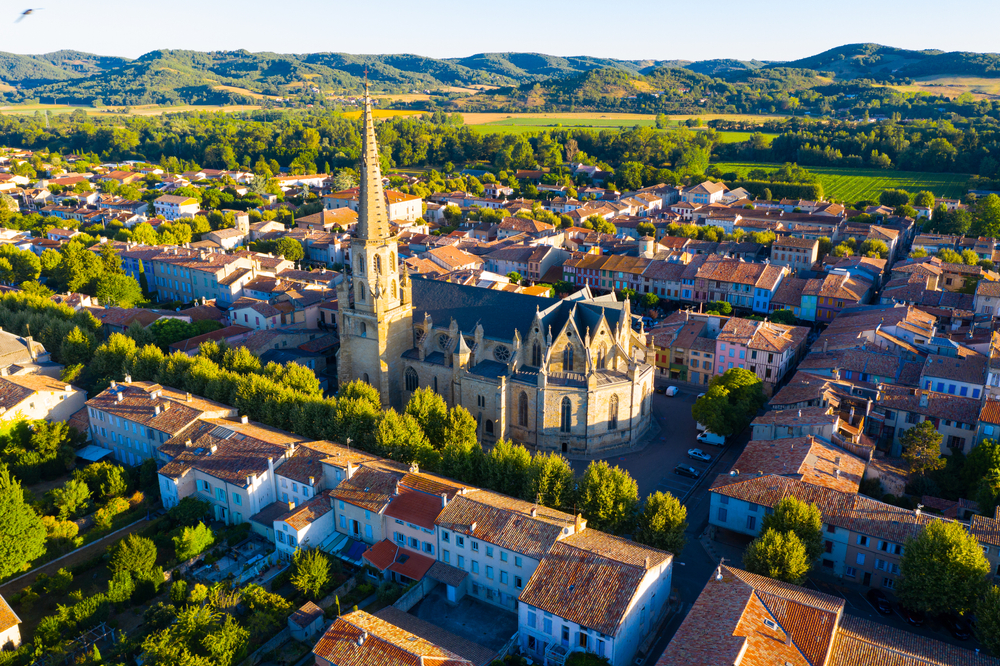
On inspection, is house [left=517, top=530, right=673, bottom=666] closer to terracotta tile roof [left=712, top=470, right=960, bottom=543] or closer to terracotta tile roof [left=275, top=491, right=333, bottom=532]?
terracotta tile roof [left=712, top=470, right=960, bottom=543]

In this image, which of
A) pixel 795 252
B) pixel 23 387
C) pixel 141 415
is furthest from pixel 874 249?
pixel 23 387

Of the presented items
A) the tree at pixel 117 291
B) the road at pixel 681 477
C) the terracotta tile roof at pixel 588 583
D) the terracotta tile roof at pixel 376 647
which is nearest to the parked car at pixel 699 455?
the road at pixel 681 477

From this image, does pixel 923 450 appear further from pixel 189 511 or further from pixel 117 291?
pixel 117 291

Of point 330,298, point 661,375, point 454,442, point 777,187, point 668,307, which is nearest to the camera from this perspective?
point 454,442

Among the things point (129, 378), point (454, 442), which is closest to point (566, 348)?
point (454, 442)

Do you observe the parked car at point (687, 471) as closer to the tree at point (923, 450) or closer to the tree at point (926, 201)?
the tree at point (923, 450)

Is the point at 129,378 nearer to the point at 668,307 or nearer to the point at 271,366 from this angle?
the point at 271,366

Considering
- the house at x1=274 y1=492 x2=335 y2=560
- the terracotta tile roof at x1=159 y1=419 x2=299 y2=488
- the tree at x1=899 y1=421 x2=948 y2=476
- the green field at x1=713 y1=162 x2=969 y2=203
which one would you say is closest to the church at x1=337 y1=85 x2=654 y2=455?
the terracotta tile roof at x1=159 y1=419 x2=299 y2=488
